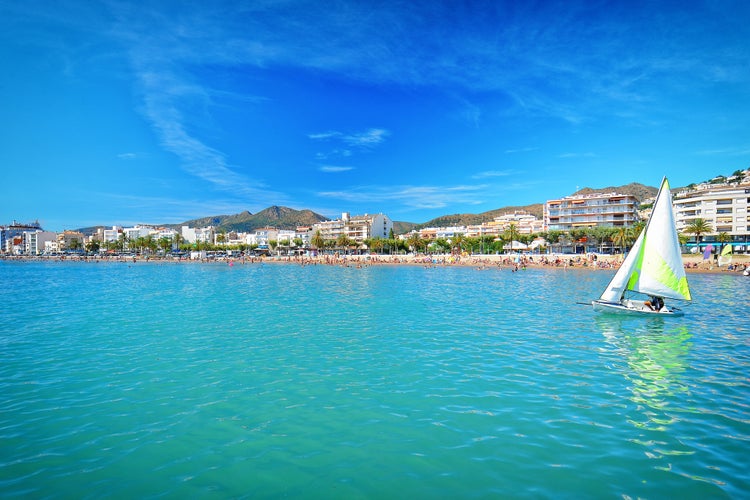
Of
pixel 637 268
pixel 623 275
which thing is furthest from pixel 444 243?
pixel 637 268

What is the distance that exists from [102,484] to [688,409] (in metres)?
12.0

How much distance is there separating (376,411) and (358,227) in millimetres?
136747

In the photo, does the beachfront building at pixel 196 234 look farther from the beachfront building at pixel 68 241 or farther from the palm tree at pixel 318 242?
the palm tree at pixel 318 242

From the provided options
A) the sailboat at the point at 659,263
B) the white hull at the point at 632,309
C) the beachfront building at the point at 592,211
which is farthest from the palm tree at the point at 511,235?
the sailboat at the point at 659,263

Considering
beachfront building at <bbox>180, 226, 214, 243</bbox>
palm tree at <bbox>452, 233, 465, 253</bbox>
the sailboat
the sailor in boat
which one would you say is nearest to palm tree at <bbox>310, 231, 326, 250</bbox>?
palm tree at <bbox>452, 233, 465, 253</bbox>

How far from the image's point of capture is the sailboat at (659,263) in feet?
63.7

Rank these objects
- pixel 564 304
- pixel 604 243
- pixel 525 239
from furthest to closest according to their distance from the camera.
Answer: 1. pixel 525 239
2. pixel 604 243
3. pixel 564 304

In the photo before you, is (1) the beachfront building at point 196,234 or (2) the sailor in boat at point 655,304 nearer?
(2) the sailor in boat at point 655,304

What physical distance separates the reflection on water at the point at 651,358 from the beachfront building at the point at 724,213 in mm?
74040

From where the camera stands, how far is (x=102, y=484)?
6566 millimetres

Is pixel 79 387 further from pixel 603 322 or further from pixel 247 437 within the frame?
pixel 603 322

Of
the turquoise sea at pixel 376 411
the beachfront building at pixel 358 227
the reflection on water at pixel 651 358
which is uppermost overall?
the beachfront building at pixel 358 227

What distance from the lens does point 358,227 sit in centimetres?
14562

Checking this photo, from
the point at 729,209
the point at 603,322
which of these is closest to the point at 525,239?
the point at 729,209
